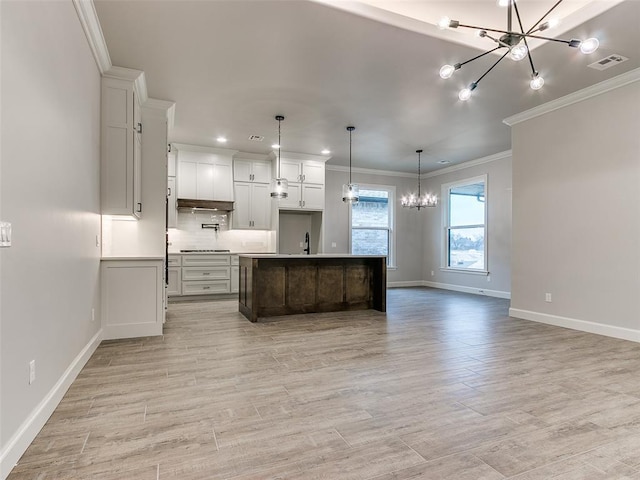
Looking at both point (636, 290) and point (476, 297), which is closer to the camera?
point (636, 290)

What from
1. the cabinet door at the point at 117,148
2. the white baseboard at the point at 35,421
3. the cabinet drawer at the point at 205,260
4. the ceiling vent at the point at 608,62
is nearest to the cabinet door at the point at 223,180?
the cabinet drawer at the point at 205,260

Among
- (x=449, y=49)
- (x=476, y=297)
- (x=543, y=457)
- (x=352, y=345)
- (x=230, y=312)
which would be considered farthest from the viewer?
(x=476, y=297)

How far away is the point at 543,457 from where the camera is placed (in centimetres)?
182

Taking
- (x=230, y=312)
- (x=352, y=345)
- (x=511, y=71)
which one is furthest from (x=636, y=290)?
(x=230, y=312)

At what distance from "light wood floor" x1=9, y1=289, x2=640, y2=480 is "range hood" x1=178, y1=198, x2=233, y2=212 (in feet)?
11.1

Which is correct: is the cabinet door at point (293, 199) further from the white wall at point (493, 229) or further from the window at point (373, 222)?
the white wall at point (493, 229)

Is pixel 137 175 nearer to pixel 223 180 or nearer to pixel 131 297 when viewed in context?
pixel 131 297

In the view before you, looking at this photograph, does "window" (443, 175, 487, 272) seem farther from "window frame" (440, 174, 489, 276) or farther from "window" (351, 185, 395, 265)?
"window" (351, 185, 395, 265)

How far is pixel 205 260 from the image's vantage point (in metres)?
7.03

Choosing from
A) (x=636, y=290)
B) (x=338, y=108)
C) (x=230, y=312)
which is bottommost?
(x=230, y=312)

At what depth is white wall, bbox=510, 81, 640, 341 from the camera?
4.07m

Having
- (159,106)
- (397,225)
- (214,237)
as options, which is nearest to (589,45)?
(159,106)

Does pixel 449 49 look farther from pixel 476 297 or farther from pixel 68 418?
pixel 476 297

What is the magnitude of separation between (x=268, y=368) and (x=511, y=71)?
13.1 feet
